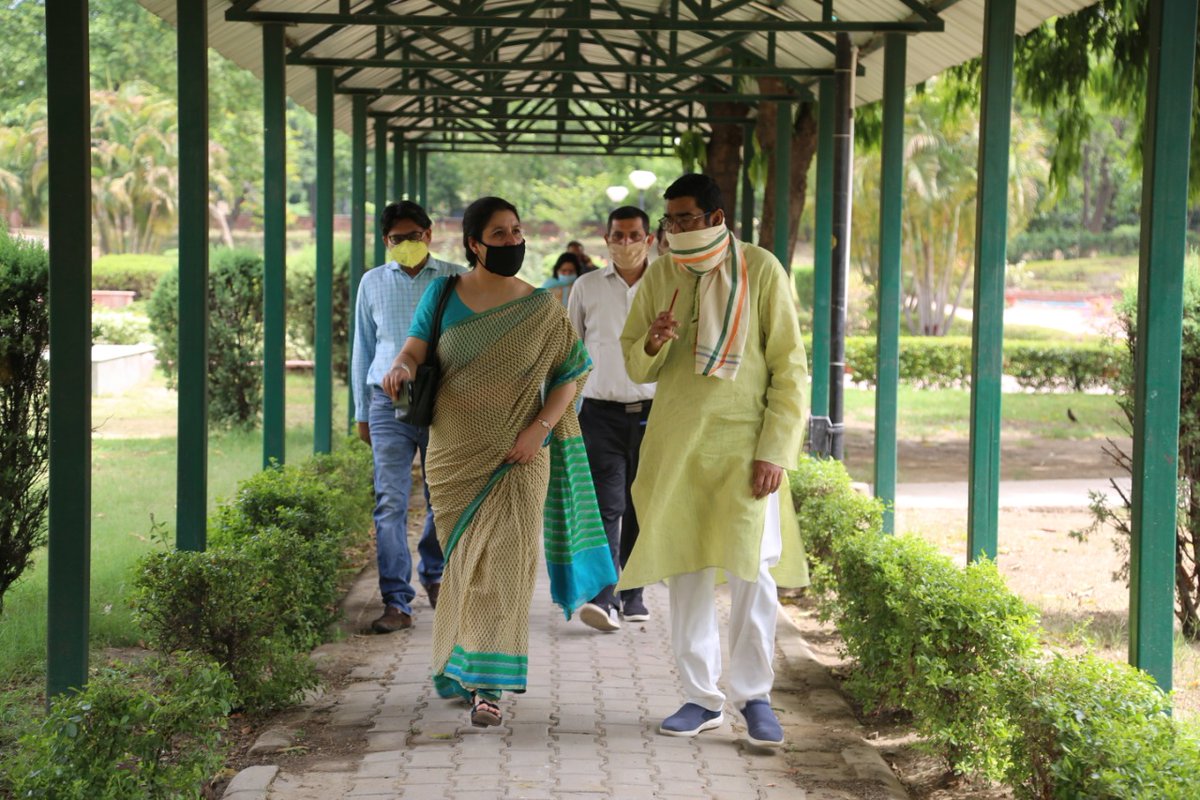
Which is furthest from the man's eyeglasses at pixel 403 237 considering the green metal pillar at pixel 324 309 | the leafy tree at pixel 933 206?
the leafy tree at pixel 933 206

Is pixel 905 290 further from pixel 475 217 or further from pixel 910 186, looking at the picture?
pixel 475 217

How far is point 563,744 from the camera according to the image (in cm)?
495

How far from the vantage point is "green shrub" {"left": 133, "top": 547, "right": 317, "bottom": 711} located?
5176mm

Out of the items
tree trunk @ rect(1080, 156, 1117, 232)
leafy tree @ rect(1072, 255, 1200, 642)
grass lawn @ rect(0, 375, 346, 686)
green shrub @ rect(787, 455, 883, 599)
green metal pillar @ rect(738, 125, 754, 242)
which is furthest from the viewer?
tree trunk @ rect(1080, 156, 1117, 232)

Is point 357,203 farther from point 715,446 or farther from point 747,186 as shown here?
point 715,446

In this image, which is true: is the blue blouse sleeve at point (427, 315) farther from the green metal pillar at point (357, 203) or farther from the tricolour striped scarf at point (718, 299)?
the green metal pillar at point (357, 203)

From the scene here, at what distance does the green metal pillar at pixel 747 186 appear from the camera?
1561 centimetres

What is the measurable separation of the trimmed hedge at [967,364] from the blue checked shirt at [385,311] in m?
20.0

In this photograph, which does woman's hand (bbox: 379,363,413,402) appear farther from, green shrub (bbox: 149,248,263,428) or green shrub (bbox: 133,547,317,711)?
green shrub (bbox: 149,248,263,428)

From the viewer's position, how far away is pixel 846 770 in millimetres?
4848

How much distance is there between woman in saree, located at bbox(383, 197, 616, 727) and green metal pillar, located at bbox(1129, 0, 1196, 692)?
201 cm

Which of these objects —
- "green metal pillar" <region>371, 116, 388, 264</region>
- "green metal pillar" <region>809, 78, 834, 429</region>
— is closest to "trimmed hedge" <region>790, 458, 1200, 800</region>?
"green metal pillar" <region>809, 78, 834, 429</region>

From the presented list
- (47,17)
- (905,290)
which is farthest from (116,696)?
(905,290)

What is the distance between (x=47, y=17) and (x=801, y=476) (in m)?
5.49
